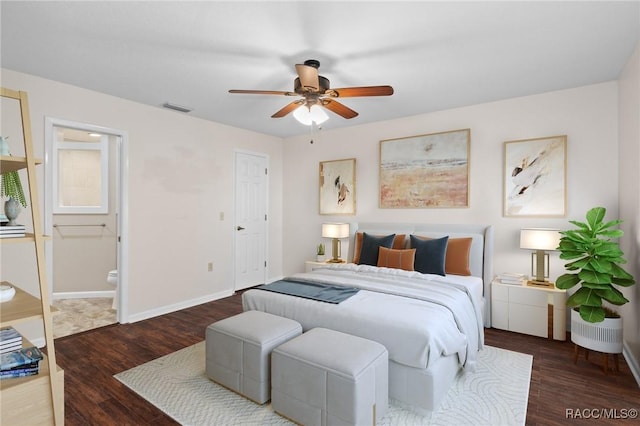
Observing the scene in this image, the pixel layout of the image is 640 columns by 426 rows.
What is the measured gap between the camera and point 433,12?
2.17 metres

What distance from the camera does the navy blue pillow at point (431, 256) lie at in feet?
11.9

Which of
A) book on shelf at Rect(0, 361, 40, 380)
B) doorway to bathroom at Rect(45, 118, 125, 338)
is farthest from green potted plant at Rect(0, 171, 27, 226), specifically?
doorway to bathroom at Rect(45, 118, 125, 338)

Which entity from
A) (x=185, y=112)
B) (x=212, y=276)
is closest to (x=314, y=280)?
(x=212, y=276)

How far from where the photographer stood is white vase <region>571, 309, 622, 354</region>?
2.62 meters

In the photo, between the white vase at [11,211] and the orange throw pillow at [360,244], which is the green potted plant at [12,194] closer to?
the white vase at [11,211]

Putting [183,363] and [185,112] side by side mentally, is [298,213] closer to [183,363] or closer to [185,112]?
[185,112]

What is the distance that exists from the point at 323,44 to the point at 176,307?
3667 millimetres

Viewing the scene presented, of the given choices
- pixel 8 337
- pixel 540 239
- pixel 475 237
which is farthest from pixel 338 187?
pixel 8 337

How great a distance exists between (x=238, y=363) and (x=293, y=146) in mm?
4202

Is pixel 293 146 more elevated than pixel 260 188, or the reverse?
pixel 293 146

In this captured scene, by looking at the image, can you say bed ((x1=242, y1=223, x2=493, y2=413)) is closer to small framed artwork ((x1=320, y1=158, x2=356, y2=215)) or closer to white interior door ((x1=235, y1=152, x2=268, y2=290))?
small framed artwork ((x1=320, y1=158, x2=356, y2=215))

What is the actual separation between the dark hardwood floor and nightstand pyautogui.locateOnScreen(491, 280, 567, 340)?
0.32 ft

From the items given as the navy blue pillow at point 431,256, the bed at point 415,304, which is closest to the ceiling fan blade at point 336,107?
the bed at point 415,304

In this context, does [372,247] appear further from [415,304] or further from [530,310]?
[530,310]
